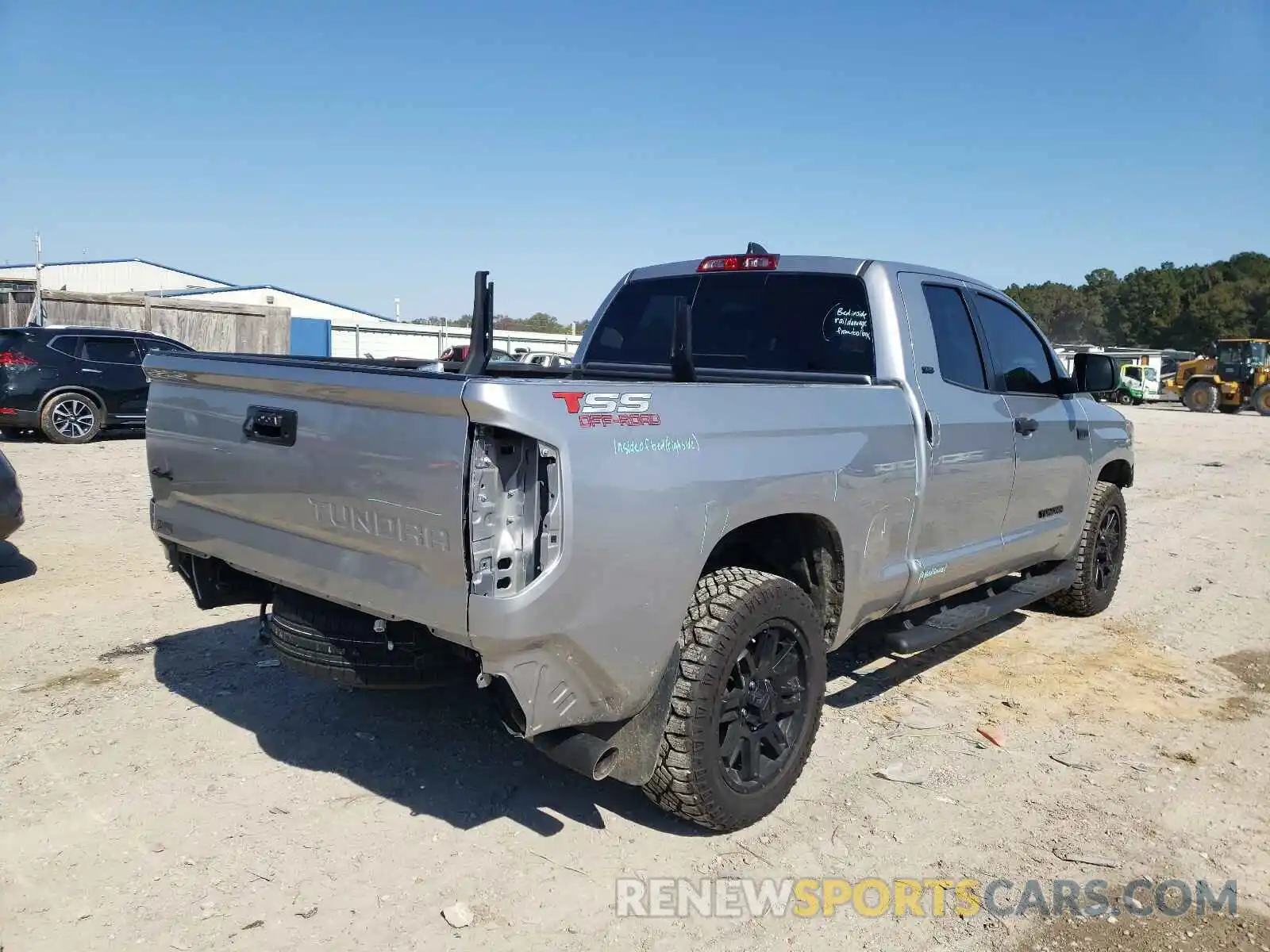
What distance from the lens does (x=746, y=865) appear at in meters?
3.20

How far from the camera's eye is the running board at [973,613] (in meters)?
4.22

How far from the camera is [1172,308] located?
63.0 meters

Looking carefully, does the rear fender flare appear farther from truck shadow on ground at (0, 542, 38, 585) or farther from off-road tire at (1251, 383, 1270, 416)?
off-road tire at (1251, 383, 1270, 416)

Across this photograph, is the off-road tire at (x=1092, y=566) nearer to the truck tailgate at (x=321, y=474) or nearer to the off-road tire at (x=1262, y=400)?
the truck tailgate at (x=321, y=474)

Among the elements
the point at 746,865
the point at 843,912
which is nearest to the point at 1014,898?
the point at 843,912

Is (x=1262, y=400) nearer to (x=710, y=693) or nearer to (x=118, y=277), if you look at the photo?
(x=710, y=693)

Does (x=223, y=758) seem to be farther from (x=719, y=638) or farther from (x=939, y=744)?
(x=939, y=744)

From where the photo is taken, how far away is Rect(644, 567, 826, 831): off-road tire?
3057mm

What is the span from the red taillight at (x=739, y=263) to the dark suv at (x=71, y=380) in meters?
9.44

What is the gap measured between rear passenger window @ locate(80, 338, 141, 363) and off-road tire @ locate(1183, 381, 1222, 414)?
34506mm

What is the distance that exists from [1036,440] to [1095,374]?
78cm

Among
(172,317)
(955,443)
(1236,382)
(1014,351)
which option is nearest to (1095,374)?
(1014,351)

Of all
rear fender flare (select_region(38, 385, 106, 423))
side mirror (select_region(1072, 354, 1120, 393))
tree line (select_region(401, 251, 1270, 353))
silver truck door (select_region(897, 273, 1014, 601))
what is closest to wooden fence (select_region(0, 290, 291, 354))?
rear fender flare (select_region(38, 385, 106, 423))

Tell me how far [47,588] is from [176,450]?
324 centimetres
